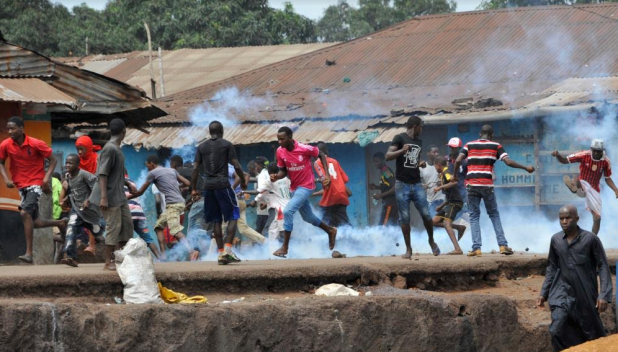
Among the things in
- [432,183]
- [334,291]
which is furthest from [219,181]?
[432,183]

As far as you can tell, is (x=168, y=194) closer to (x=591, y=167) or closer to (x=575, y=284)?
(x=591, y=167)

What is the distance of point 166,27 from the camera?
3325 centimetres

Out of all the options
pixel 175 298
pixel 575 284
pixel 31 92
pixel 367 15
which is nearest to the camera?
pixel 575 284

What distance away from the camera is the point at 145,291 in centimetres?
901

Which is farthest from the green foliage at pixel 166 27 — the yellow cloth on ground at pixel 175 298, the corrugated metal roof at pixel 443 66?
the yellow cloth on ground at pixel 175 298

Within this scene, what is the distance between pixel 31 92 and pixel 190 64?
48.6ft

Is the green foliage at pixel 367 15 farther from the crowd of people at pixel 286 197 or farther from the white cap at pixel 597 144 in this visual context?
the white cap at pixel 597 144

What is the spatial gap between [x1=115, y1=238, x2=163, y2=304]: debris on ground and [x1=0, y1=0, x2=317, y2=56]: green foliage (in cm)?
2392

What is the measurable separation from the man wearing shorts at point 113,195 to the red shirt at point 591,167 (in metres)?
5.78

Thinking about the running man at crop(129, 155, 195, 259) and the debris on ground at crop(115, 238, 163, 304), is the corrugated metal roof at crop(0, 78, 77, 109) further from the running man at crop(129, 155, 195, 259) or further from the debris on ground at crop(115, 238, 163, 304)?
the debris on ground at crop(115, 238, 163, 304)

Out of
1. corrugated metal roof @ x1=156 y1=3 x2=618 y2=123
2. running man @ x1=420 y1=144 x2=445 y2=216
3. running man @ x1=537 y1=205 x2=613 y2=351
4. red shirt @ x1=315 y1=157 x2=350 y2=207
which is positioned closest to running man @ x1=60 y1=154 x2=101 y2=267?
red shirt @ x1=315 y1=157 x2=350 y2=207

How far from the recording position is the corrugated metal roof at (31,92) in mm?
12094

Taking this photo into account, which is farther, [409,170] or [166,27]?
[166,27]

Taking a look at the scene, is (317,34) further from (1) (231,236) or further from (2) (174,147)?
(1) (231,236)
